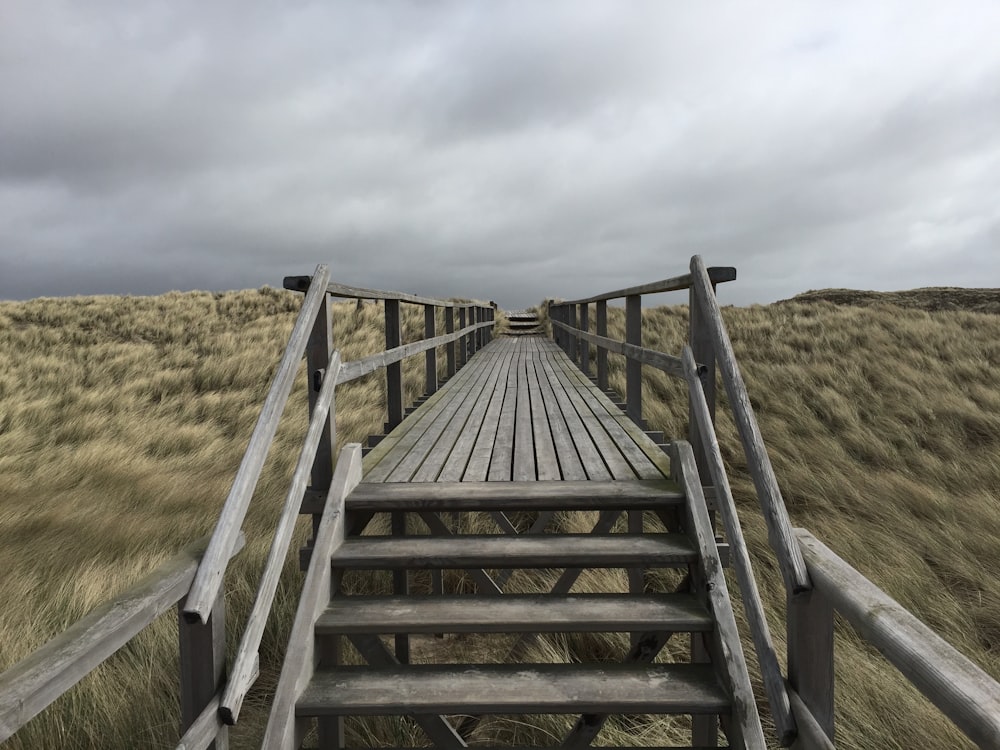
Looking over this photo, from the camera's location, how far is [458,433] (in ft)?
14.7

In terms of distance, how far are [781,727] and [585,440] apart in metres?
2.42

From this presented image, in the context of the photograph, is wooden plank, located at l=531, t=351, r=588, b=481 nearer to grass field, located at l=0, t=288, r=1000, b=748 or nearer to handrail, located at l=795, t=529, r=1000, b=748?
grass field, located at l=0, t=288, r=1000, b=748

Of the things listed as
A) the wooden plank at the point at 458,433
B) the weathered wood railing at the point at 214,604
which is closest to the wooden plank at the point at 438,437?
the wooden plank at the point at 458,433

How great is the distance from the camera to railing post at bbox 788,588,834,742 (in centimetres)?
180

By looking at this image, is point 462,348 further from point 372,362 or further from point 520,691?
point 520,691

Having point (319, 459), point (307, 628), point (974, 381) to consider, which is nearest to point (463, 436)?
point (319, 459)

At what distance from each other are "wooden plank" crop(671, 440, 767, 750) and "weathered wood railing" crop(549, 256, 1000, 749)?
12 cm

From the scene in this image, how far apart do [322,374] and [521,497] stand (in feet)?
4.07

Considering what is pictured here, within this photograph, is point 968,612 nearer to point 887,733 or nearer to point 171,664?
point 887,733

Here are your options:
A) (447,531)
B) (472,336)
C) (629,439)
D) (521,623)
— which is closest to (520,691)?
(521,623)

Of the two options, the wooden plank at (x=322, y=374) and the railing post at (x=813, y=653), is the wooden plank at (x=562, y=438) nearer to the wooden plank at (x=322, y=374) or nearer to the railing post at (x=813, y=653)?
the wooden plank at (x=322, y=374)

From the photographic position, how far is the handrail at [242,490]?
186 cm

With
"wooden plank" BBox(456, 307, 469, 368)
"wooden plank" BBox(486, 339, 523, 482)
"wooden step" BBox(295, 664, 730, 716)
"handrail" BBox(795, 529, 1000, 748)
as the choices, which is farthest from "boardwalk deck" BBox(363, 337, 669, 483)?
"wooden plank" BBox(456, 307, 469, 368)

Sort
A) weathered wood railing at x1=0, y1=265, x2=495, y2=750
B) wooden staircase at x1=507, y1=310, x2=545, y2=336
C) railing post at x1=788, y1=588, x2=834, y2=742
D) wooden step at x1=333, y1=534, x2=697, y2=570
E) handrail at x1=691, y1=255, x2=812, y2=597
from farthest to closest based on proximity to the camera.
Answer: wooden staircase at x1=507, y1=310, x2=545, y2=336, wooden step at x1=333, y1=534, x2=697, y2=570, handrail at x1=691, y1=255, x2=812, y2=597, railing post at x1=788, y1=588, x2=834, y2=742, weathered wood railing at x1=0, y1=265, x2=495, y2=750
